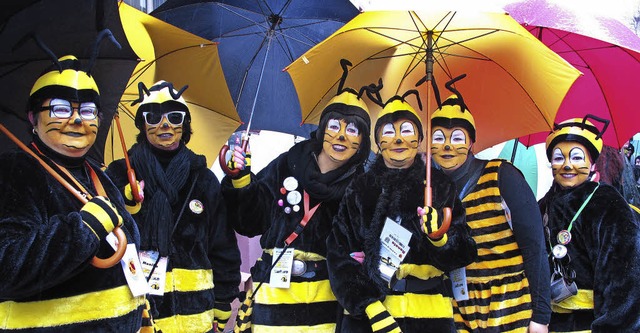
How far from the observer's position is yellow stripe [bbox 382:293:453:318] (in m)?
3.46

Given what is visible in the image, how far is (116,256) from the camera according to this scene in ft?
8.71

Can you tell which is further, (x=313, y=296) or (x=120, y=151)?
(x=120, y=151)

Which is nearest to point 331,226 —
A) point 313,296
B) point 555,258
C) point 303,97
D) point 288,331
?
point 313,296

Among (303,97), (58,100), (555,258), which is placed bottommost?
(555,258)

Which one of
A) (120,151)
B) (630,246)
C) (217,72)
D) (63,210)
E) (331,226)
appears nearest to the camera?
(63,210)

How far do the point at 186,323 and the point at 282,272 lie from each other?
672 mm

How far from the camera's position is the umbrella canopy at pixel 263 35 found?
4887 mm

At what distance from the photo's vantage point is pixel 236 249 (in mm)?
4332

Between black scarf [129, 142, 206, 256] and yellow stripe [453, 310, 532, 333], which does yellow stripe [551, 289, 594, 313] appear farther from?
black scarf [129, 142, 206, 256]

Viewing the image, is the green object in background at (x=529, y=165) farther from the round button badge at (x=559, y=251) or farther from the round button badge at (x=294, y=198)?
the round button badge at (x=294, y=198)

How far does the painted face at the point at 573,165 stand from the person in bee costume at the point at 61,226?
2.77 metres

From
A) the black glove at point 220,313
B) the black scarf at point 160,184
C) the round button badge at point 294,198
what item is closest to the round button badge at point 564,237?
the round button badge at point 294,198

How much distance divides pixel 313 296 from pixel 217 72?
1.81m

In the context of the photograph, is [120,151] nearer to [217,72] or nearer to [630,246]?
[217,72]
